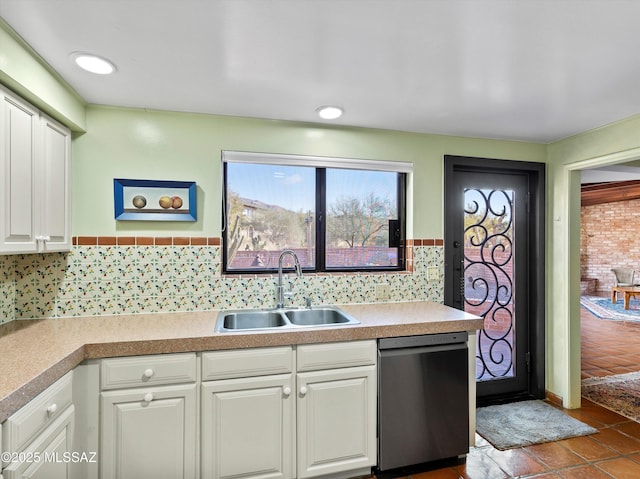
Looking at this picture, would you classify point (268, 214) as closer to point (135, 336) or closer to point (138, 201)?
point (138, 201)

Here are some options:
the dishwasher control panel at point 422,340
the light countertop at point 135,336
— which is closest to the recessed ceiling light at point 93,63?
the light countertop at point 135,336

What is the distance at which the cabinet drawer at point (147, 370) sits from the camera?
67.0 inches

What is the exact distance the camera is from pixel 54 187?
2.00 metres

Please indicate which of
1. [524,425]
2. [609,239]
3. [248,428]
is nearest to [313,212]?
[248,428]

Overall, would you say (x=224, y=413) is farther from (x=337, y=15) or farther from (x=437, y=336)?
(x=337, y=15)

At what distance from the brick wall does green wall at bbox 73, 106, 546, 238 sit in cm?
762

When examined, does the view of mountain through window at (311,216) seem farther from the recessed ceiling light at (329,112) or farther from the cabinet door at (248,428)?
the cabinet door at (248,428)

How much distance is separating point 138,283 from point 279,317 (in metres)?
0.93

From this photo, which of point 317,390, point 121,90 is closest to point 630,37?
point 317,390

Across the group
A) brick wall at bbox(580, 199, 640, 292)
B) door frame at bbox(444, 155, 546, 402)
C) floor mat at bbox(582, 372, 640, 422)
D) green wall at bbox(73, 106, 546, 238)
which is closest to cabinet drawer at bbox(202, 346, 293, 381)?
green wall at bbox(73, 106, 546, 238)

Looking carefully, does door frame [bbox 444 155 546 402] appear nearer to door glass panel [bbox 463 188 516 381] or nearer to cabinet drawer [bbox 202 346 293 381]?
door glass panel [bbox 463 188 516 381]

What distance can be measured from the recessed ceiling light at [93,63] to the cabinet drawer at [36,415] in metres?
1.42

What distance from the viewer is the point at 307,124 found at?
8.46 feet

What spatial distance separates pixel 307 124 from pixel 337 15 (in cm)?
122
